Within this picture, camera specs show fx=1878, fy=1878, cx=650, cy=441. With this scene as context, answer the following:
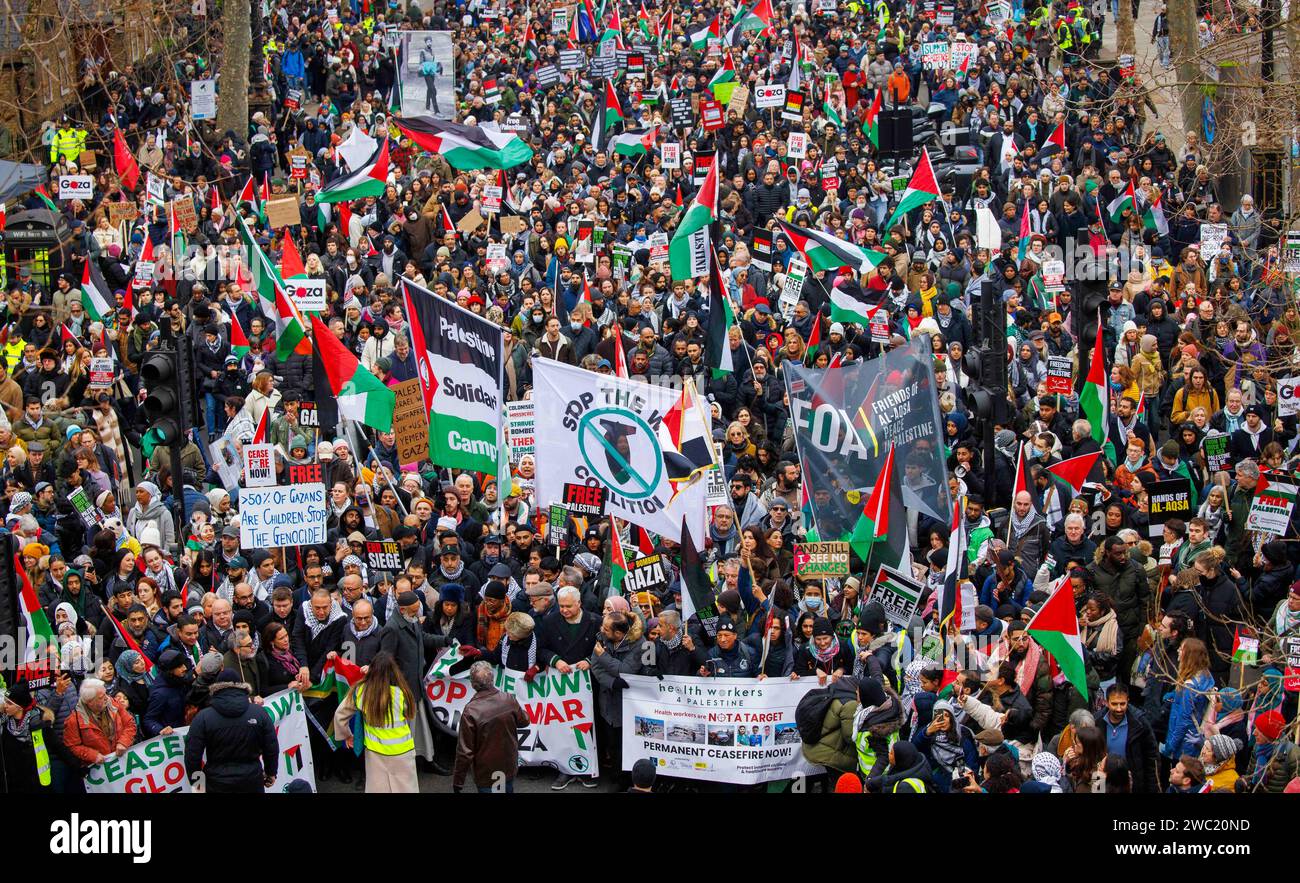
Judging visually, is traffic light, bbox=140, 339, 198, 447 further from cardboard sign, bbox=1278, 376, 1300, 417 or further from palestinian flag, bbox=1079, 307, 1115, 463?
cardboard sign, bbox=1278, 376, 1300, 417

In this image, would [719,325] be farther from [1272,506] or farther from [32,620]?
[32,620]

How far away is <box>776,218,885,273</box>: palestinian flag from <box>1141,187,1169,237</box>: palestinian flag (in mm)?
4666

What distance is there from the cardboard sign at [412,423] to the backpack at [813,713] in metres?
4.11

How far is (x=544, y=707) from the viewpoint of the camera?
1183cm

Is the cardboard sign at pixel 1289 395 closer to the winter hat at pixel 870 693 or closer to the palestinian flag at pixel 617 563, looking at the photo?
the palestinian flag at pixel 617 563

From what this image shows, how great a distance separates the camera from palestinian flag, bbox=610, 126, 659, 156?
25875 mm

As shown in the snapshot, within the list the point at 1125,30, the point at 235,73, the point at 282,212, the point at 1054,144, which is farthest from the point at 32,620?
the point at 1125,30

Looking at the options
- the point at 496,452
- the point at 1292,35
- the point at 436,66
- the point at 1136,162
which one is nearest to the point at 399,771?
the point at 496,452

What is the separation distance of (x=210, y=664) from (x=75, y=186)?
13868 millimetres

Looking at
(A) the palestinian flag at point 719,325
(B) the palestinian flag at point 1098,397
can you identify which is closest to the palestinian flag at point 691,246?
(A) the palestinian flag at point 719,325

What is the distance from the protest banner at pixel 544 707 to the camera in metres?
Answer: 11.8

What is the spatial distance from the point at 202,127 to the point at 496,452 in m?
19.0

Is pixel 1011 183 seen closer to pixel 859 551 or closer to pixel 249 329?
pixel 249 329

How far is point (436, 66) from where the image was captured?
3097cm
